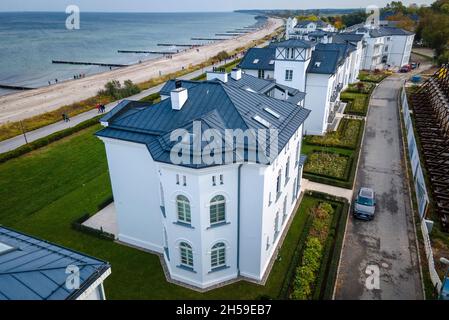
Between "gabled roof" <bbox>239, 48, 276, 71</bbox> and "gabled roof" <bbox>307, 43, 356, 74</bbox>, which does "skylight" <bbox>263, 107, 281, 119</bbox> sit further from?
"gabled roof" <bbox>239, 48, 276, 71</bbox>

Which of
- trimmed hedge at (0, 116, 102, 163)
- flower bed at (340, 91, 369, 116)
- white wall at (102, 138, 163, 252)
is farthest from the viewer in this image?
flower bed at (340, 91, 369, 116)

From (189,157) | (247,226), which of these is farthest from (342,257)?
(189,157)

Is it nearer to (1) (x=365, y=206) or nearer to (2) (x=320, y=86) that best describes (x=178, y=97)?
(1) (x=365, y=206)

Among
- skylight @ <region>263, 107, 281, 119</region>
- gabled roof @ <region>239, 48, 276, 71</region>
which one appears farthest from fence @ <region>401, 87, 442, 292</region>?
gabled roof @ <region>239, 48, 276, 71</region>

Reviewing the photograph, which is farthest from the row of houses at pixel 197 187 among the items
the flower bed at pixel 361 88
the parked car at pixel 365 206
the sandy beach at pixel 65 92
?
the flower bed at pixel 361 88
